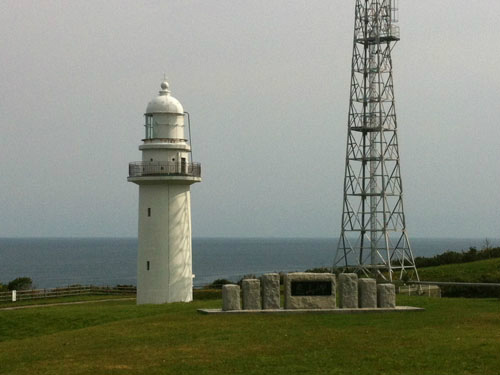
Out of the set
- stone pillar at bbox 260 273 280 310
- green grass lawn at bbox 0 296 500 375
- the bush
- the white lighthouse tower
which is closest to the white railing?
the bush

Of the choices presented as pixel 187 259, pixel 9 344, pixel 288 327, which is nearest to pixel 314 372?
pixel 288 327

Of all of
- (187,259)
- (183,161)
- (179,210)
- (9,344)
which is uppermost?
(183,161)

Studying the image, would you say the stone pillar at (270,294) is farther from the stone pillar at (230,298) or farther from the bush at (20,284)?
the bush at (20,284)

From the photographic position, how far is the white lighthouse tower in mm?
38312

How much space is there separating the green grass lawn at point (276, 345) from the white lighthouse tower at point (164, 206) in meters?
10.6

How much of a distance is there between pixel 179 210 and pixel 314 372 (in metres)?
23.4

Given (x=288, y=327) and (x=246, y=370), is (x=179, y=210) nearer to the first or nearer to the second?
(x=288, y=327)

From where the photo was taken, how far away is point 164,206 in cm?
3862

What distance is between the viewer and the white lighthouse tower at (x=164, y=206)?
3831 cm

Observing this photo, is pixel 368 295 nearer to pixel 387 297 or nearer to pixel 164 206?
pixel 387 297

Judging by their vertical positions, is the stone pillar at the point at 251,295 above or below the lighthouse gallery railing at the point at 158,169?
below

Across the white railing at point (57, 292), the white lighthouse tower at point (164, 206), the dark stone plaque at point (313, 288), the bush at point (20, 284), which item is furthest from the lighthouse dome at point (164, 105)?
the bush at point (20, 284)

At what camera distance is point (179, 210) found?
3894cm

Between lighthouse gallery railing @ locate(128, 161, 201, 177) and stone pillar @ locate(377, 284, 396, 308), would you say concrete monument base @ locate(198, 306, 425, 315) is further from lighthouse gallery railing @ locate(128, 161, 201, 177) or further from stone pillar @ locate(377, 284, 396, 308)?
lighthouse gallery railing @ locate(128, 161, 201, 177)
